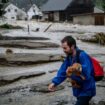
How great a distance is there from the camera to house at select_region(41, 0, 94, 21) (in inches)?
3504

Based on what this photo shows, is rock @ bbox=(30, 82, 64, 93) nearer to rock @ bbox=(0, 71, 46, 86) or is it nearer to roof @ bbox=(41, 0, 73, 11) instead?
rock @ bbox=(0, 71, 46, 86)

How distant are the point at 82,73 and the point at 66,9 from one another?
82661mm

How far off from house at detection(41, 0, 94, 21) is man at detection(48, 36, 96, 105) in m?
80.3

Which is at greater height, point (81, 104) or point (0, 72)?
point (81, 104)

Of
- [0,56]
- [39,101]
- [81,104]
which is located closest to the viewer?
[81,104]

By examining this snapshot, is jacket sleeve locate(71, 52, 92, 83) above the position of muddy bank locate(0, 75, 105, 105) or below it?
above

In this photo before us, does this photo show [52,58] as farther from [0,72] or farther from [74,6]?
[74,6]

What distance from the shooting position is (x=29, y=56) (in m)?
19.9

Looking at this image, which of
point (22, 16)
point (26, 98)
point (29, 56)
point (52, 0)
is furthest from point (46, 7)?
point (26, 98)

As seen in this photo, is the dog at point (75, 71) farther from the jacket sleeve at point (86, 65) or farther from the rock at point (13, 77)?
the rock at point (13, 77)

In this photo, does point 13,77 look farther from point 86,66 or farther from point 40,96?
point 86,66

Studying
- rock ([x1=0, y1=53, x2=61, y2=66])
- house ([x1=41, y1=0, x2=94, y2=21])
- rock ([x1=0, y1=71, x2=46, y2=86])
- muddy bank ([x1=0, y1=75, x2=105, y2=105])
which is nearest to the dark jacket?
muddy bank ([x1=0, y1=75, x2=105, y2=105])

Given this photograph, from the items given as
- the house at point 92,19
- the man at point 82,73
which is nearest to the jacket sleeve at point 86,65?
the man at point 82,73

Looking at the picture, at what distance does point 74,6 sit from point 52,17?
6404 mm
